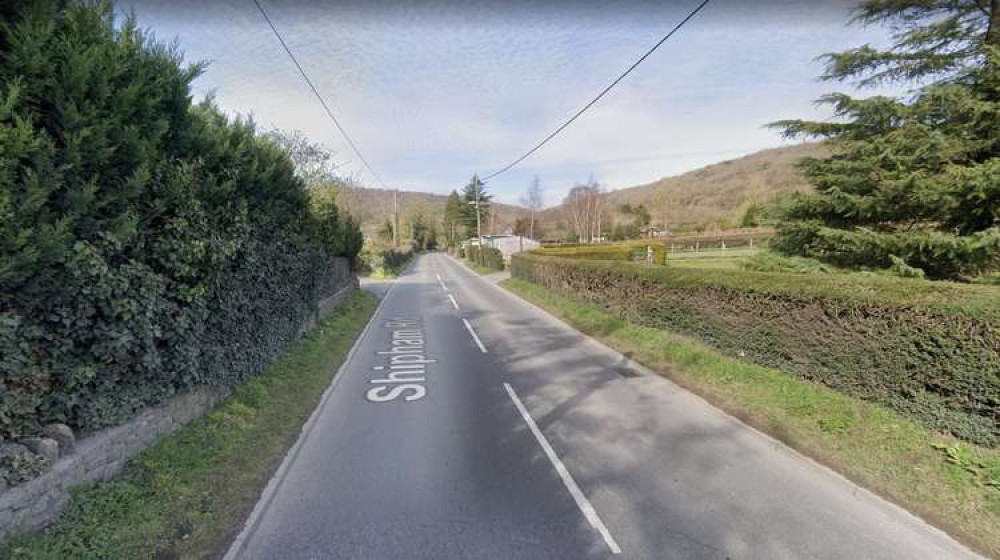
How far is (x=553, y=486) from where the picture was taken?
12.1 ft

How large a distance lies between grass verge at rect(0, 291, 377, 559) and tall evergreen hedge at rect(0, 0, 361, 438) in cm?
52

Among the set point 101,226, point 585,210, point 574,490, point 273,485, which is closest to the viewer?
point 101,226

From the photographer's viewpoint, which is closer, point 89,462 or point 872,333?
point 89,462

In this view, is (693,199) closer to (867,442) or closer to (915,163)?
(915,163)

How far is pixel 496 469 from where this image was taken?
13.0 feet

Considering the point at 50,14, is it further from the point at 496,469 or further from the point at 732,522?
the point at 732,522

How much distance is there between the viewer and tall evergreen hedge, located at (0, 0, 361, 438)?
8.94 ft

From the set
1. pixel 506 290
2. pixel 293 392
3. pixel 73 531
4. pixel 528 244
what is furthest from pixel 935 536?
pixel 528 244

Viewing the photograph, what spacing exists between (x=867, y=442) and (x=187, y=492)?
252 inches

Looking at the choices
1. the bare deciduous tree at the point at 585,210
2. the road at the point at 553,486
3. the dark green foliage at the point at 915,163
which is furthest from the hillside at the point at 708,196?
the road at the point at 553,486

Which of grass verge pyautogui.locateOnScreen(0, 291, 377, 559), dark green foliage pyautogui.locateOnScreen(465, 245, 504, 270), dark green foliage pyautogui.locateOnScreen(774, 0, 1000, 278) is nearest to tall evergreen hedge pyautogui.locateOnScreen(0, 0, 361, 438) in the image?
grass verge pyautogui.locateOnScreen(0, 291, 377, 559)

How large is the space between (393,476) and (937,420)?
18.2 ft

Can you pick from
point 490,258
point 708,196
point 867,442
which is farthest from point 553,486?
point 708,196

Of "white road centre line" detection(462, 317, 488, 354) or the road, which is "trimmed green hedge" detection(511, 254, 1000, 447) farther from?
"white road centre line" detection(462, 317, 488, 354)
